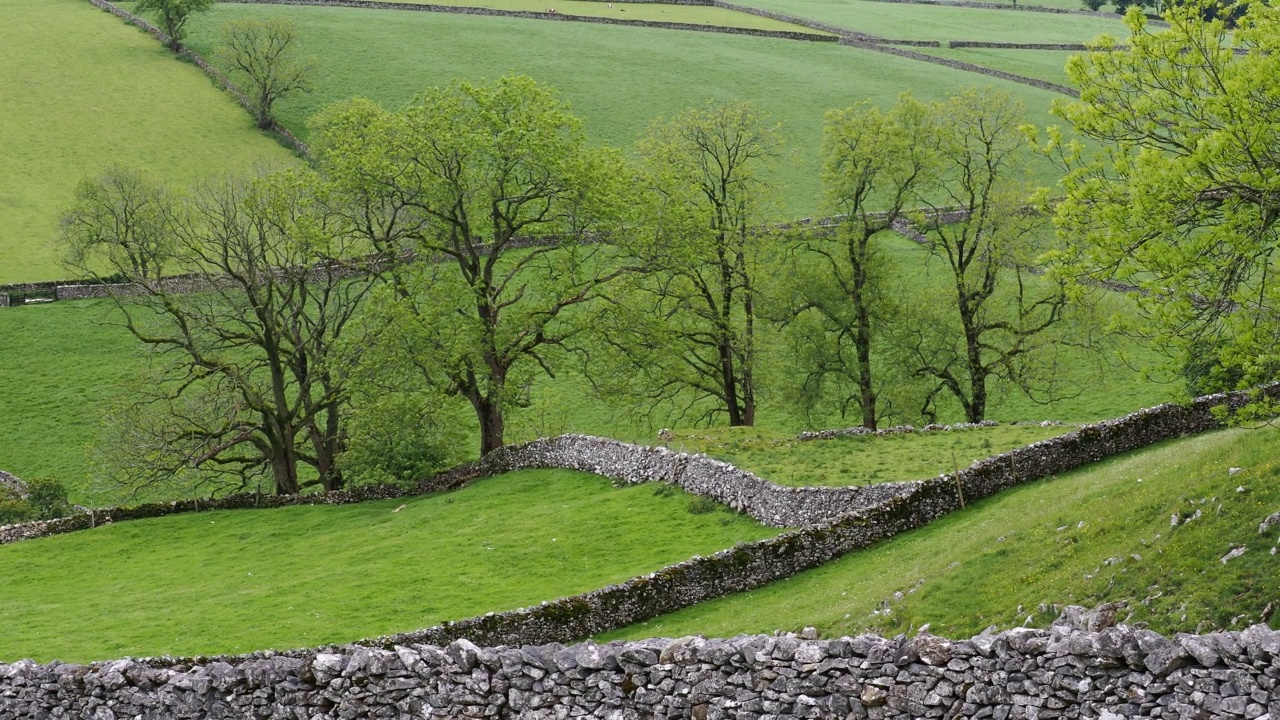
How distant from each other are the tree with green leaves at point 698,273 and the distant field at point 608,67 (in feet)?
106

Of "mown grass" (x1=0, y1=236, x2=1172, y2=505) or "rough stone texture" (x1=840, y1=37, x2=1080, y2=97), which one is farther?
"rough stone texture" (x1=840, y1=37, x2=1080, y2=97)

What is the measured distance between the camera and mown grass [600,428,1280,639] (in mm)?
17422

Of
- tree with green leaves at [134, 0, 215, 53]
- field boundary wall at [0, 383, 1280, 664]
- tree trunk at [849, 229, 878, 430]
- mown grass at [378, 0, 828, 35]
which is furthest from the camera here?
mown grass at [378, 0, 828, 35]

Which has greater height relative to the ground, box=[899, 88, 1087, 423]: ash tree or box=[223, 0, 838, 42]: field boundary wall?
box=[223, 0, 838, 42]: field boundary wall

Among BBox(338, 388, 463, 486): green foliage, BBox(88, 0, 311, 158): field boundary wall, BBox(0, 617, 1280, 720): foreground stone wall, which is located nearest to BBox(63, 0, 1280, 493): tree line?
BBox(338, 388, 463, 486): green foliage

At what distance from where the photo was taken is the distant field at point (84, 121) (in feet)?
257

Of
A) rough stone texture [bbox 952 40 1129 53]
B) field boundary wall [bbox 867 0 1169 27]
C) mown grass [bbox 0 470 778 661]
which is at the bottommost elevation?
mown grass [bbox 0 470 778 661]

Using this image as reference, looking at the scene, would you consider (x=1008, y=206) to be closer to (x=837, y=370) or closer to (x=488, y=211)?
(x=837, y=370)

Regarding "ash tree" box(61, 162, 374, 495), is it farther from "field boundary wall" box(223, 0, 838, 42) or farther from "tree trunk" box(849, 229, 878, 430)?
"field boundary wall" box(223, 0, 838, 42)

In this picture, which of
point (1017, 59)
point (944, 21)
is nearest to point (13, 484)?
point (1017, 59)

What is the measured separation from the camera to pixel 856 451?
123 feet

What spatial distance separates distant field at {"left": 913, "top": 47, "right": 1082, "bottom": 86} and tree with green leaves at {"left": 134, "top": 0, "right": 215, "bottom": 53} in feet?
194

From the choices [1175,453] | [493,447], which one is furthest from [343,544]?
[1175,453]

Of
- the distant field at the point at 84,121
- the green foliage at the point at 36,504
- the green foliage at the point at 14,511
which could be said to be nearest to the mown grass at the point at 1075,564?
the green foliage at the point at 14,511
